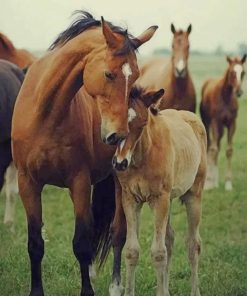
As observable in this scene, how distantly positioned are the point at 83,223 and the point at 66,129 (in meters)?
0.65

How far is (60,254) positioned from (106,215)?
43.8 inches

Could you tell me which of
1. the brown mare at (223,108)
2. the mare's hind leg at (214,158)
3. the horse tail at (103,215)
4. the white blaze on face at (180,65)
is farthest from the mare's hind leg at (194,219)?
the brown mare at (223,108)

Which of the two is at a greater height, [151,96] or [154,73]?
[151,96]

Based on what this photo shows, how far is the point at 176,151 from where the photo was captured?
17.6ft

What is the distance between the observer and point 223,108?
12.3 meters

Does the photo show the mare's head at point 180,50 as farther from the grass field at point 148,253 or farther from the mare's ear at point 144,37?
the mare's ear at point 144,37

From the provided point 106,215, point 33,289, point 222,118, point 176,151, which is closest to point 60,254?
point 106,215

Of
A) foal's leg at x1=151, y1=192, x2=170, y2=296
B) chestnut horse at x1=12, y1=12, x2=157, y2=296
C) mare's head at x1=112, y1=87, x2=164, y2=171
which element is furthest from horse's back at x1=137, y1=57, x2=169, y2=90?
mare's head at x1=112, y1=87, x2=164, y2=171

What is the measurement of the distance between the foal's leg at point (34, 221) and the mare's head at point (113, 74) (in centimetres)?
90

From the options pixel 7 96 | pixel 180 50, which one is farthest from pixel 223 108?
pixel 7 96

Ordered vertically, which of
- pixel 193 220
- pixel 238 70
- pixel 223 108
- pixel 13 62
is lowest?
pixel 223 108

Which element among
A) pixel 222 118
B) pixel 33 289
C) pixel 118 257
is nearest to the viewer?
pixel 33 289

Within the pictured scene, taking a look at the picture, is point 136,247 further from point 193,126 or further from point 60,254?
point 60,254

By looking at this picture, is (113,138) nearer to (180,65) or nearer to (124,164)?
(124,164)
